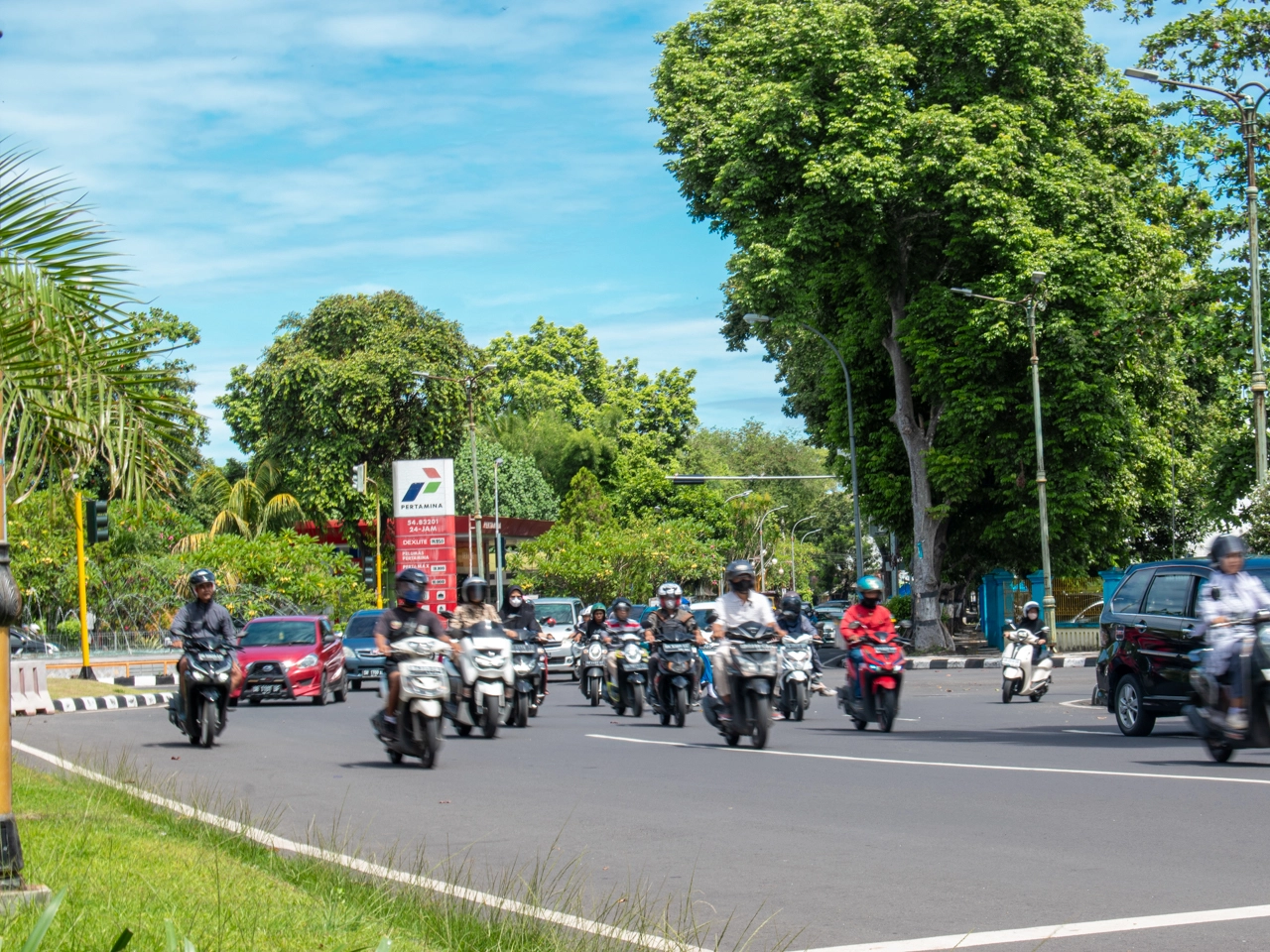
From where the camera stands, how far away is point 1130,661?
15.0 m

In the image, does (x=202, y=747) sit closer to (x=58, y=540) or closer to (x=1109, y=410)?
(x=1109, y=410)

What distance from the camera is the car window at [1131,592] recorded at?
15000 mm

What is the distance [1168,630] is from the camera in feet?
47.5

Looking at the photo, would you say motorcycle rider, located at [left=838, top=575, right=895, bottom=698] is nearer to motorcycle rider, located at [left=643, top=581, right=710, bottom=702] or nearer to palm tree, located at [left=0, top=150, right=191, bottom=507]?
motorcycle rider, located at [left=643, top=581, right=710, bottom=702]

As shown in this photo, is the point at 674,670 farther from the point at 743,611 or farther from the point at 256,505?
the point at 256,505

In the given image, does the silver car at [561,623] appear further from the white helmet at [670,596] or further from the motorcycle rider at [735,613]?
the motorcycle rider at [735,613]

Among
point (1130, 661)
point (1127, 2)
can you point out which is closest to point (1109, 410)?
point (1127, 2)

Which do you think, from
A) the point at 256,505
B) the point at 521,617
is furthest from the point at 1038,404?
the point at 256,505

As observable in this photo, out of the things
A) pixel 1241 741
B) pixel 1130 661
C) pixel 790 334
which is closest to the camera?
pixel 1241 741

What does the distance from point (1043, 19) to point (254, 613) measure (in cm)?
2664

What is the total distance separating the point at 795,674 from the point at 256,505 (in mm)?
41657

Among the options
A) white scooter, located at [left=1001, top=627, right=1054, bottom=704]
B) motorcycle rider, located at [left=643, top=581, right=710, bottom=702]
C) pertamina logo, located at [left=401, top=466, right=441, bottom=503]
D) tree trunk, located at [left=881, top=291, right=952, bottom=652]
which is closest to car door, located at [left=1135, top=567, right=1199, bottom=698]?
motorcycle rider, located at [left=643, top=581, right=710, bottom=702]

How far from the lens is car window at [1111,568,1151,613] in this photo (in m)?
15.0

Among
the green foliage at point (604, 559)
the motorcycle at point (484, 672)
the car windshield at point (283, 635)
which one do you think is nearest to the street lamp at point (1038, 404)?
the car windshield at point (283, 635)
